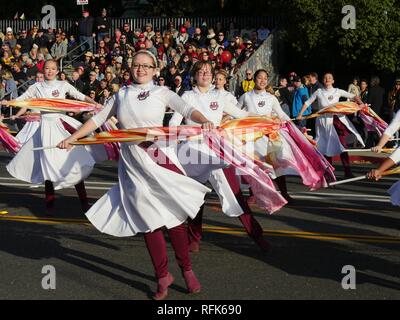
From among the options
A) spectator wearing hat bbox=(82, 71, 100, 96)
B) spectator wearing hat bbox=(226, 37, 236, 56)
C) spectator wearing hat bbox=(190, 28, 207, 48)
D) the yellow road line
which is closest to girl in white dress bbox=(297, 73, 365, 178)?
the yellow road line

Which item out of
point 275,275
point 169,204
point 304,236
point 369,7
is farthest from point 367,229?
point 369,7

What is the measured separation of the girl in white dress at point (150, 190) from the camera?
7.07m

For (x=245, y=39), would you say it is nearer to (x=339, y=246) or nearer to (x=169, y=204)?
(x=339, y=246)

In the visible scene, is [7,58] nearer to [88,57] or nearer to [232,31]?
[88,57]

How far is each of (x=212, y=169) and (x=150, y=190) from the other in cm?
159

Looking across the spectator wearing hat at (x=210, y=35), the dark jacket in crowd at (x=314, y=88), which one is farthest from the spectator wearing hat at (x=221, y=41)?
the dark jacket in crowd at (x=314, y=88)

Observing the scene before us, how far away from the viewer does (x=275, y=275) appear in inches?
307

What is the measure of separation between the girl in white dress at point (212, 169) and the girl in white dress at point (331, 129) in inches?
225

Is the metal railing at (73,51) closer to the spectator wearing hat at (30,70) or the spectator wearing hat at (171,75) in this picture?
the spectator wearing hat at (30,70)

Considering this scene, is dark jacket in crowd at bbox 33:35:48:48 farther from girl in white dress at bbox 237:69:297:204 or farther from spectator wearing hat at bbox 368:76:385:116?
girl in white dress at bbox 237:69:297:204

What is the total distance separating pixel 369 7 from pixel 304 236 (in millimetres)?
14653

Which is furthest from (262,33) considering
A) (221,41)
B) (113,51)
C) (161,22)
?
(113,51)

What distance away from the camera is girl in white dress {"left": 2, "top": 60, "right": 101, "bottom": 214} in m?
11.2

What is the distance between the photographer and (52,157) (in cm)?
1129
